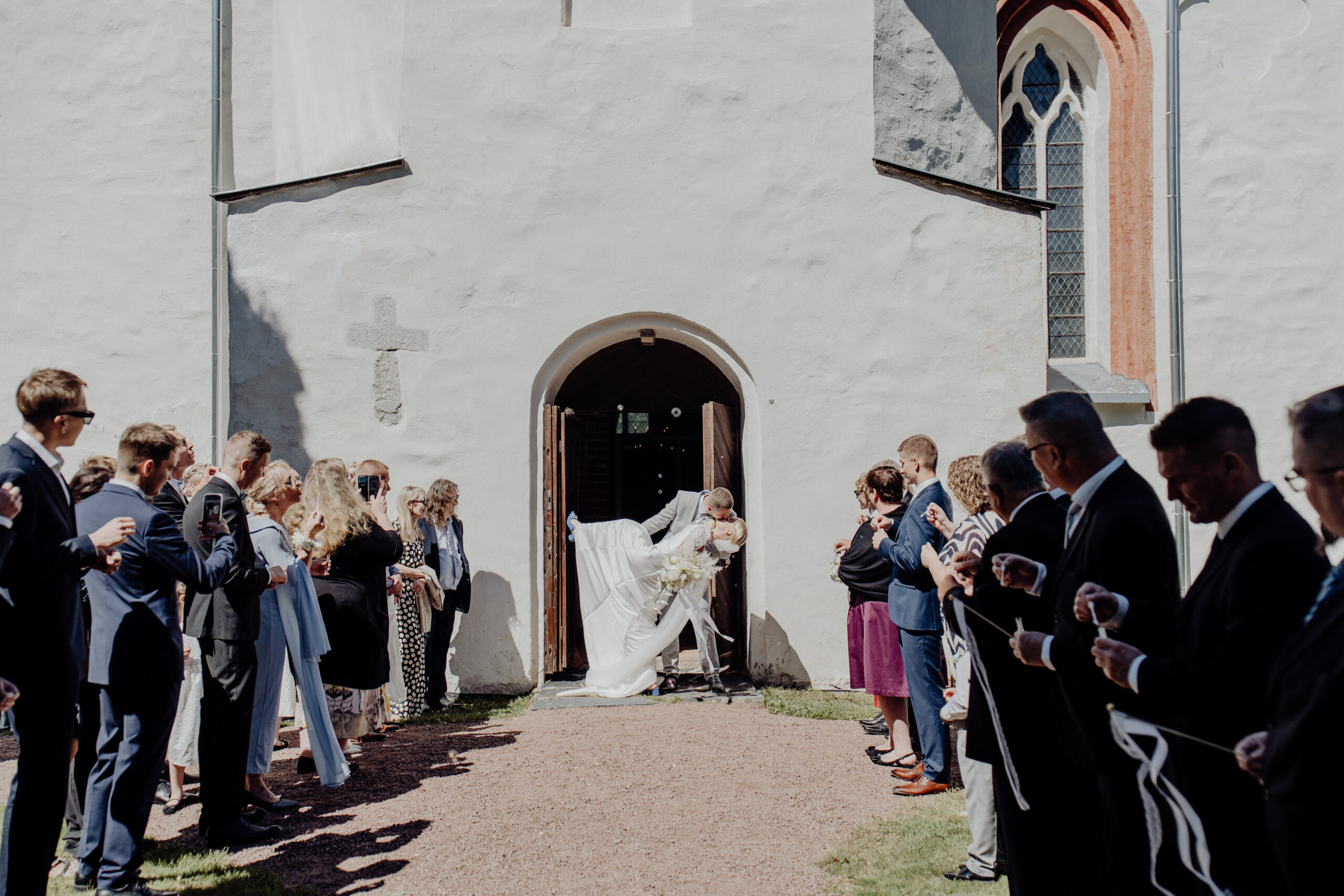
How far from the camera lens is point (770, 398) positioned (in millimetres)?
9141

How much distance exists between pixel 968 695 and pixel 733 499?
206 inches

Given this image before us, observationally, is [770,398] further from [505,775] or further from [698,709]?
[505,775]

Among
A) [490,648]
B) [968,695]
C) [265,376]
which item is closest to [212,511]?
[968,695]

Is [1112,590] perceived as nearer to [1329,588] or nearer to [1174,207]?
[1329,588]

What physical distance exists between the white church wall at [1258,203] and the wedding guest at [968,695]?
22.7 ft

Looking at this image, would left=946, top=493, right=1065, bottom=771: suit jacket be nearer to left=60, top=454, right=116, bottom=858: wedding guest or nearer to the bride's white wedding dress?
left=60, top=454, right=116, bottom=858: wedding guest

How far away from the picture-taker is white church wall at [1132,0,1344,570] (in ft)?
34.8

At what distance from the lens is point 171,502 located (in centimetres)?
537

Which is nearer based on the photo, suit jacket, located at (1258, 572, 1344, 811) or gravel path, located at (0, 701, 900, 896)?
suit jacket, located at (1258, 572, 1344, 811)

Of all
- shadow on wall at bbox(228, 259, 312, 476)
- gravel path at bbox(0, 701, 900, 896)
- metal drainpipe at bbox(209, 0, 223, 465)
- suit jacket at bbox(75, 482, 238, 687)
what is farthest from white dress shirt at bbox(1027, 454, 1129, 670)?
metal drainpipe at bbox(209, 0, 223, 465)

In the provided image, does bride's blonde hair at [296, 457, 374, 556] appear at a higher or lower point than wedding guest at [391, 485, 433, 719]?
higher

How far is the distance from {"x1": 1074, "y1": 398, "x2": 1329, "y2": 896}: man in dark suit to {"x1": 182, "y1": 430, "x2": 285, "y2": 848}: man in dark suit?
12.6ft

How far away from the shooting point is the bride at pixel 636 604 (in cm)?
853

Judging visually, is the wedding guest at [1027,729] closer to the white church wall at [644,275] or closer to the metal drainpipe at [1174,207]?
the white church wall at [644,275]
